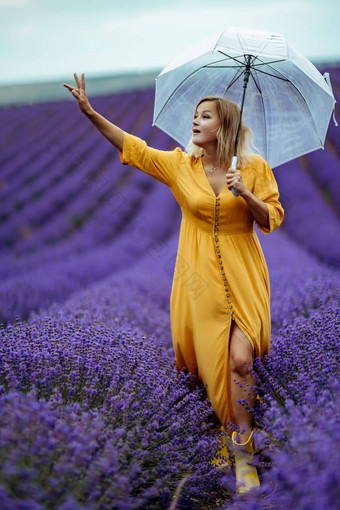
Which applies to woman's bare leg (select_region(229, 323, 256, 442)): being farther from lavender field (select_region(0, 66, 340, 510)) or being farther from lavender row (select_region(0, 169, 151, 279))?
lavender row (select_region(0, 169, 151, 279))

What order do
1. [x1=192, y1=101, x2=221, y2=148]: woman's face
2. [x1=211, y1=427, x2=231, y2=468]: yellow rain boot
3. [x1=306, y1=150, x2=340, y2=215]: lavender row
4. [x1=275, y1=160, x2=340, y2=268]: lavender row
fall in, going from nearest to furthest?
[x1=211, y1=427, x2=231, y2=468]: yellow rain boot
[x1=192, y1=101, x2=221, y2=148]: woman's face
[x1=275, y1=160, x2=340, y2=268]: lavender row
[x1=306, y1=150, x2=340, y2=215]: lavender row

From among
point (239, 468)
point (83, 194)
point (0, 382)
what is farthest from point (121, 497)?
point (83, 194)

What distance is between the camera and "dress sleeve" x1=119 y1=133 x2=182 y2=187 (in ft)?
6.92

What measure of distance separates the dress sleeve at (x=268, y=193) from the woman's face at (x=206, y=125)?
0.23 meters

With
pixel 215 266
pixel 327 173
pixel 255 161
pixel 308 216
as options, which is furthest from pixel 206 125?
pixel 327 173

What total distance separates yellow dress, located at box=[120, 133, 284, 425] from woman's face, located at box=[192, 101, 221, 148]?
12 cm

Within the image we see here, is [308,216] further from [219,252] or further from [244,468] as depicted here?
[244,468]

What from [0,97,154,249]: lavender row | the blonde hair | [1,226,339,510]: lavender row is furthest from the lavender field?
[0,97,154,249]: lavender row

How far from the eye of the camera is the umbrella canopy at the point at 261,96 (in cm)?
224

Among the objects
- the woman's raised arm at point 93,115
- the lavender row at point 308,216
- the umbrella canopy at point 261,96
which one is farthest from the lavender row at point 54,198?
the woman's raised arm at point 93,115

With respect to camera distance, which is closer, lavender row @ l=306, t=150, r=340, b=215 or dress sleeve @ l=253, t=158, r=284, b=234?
dress sleeve @ l=253, t=158, r=284, b=234

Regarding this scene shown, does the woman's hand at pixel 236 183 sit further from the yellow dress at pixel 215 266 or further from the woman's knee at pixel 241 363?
the woman's knee at pixel 241 363

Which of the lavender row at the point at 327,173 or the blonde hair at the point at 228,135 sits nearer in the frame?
the blonde hair at the point at 228,135

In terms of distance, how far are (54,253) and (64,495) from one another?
532cm
